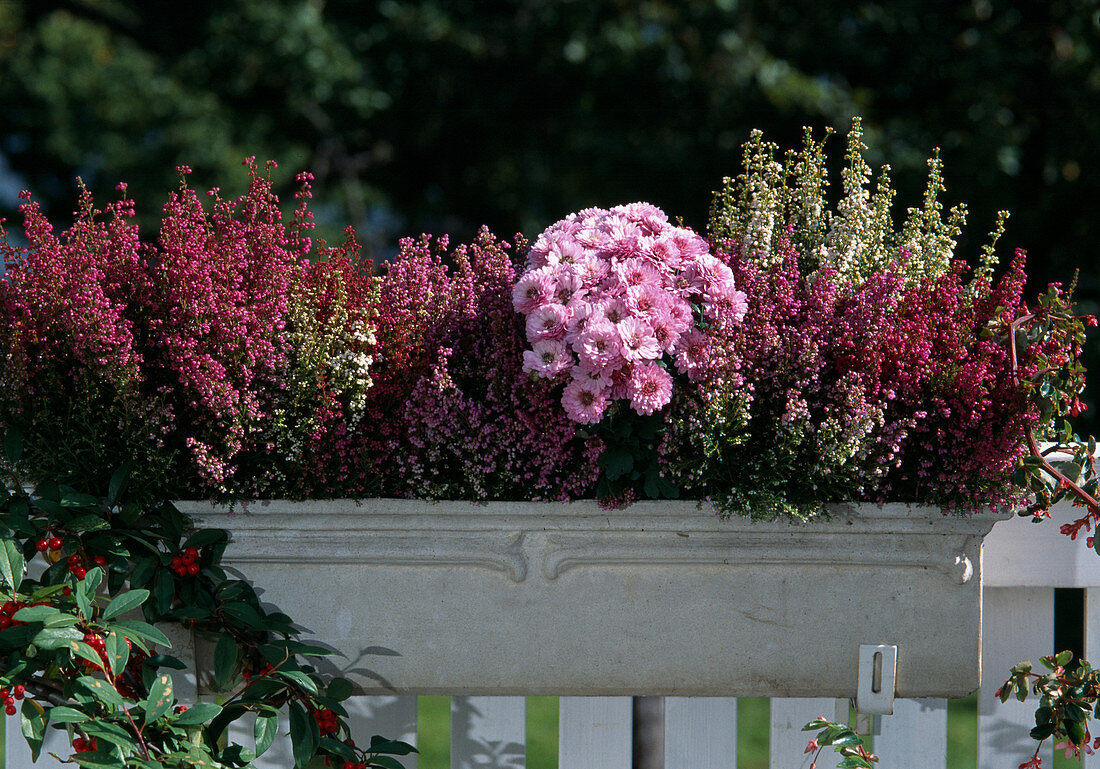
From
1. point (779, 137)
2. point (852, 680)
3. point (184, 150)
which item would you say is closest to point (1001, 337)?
point (852, 680)

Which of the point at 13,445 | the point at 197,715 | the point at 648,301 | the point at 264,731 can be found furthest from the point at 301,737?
the point at 648,301

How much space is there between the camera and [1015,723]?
1.86m

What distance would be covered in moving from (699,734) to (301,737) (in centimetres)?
77

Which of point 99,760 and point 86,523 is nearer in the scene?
point 99,760

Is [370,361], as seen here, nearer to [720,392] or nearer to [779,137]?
[720,392]

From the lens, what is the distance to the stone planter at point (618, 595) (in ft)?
5.33

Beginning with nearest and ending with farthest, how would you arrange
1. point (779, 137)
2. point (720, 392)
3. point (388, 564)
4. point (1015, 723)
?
point (720, 392), point (388, 564), point (1015, 723), point (779, 137)

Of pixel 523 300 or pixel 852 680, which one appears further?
pixel 852 680

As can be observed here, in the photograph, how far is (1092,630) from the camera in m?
1.85

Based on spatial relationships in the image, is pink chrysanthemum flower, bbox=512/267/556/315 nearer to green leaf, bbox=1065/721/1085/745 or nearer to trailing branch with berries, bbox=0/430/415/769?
trailing branch with berries, bbox=0/430/415/769

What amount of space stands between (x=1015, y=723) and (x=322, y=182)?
5.30 m

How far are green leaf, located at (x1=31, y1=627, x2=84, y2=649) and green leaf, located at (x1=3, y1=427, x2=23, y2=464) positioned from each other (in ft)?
1.04

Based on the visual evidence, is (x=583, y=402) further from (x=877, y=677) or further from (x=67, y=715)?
(x=67, y=715)

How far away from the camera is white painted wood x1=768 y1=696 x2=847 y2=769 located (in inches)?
72.5
